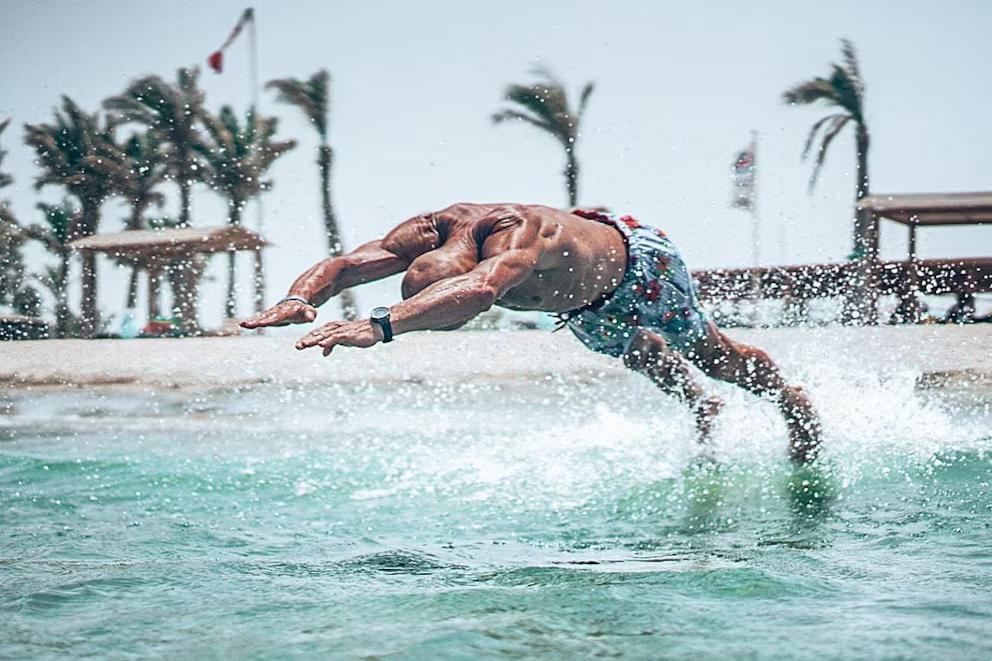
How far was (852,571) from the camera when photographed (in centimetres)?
304

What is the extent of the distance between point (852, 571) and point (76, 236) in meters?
30.3

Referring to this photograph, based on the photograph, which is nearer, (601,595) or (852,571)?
(601,595)

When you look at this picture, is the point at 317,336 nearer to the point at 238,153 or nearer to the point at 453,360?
the point at 453,360

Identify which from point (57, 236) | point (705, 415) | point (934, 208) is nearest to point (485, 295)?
point (705, 415)

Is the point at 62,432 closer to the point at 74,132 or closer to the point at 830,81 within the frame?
the point at 830,81

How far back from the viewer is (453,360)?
431 inches

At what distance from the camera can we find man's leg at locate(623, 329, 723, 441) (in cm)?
524

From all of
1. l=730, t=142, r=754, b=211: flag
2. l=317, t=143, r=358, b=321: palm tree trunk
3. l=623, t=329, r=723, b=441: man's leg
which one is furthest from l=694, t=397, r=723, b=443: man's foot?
l=317, t=143, r=358, b=321: palm tree trunk

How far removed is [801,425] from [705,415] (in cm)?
48

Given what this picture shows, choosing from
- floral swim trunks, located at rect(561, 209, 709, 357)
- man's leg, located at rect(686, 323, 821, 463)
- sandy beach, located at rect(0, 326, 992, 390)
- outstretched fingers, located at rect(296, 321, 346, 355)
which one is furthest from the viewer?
sandy beach, located at rect(0, 326, 992, 390)

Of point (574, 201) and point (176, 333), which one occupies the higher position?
point (574, 201)

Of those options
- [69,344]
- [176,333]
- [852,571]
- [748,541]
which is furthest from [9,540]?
[176,333]

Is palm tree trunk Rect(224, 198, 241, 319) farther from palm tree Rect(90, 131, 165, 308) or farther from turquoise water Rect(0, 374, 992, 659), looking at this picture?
turquoise water Rect(0, 374, 992, 659)

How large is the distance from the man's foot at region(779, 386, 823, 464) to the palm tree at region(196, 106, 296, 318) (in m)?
25.4
